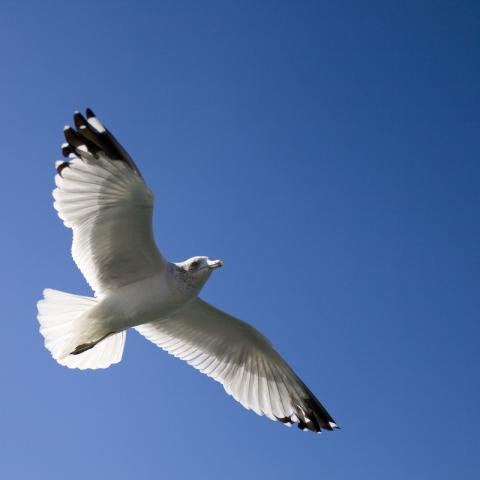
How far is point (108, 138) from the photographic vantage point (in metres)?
5.47

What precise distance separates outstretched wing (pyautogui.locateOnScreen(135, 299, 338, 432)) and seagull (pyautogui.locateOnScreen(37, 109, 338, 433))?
10mm

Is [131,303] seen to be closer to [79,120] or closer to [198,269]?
[198,269]

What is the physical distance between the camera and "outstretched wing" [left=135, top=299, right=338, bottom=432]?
7258 millimetres

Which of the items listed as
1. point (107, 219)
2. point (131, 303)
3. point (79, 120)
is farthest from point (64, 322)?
point (79, 120)

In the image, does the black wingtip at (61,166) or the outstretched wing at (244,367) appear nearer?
the black wingtip at (61,166)

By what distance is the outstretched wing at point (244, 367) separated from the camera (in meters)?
7.26

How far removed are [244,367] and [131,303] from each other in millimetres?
1661

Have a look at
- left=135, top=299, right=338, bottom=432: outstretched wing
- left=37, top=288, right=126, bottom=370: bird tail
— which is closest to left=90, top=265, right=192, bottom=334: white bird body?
left=37, top=288, right=126, bottom=370: bird tail

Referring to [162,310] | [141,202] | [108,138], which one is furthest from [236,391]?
[108,138]

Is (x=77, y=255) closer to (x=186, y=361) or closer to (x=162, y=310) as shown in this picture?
(x=162, y=310)

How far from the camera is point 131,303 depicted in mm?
6270

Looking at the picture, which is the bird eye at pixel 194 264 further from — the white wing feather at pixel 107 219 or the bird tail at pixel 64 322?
the bird tail at pixel 64 322

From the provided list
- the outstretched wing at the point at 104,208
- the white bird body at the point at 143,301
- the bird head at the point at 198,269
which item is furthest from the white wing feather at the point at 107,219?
the bird head at the point at 198,269

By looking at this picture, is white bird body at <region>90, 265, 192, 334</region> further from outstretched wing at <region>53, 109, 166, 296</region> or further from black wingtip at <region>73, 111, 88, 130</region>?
black wingtip at <region>73, 111, 88, 130</region>
